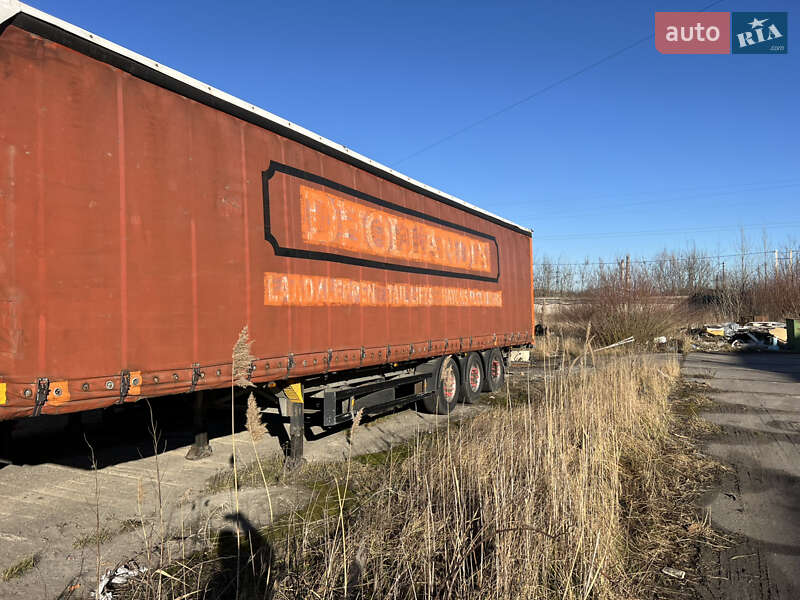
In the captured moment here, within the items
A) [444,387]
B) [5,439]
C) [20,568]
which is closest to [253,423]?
[20,568]

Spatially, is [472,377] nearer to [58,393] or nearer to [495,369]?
[495,369]

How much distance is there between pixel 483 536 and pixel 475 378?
764 centimetres

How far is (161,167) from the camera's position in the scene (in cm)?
410

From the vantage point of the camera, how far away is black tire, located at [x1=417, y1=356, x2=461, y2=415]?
8570 millimetres

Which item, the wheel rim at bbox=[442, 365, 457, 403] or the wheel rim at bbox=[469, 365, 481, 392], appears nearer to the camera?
the wheel rim at bbox=[442, 365, 457, 403]

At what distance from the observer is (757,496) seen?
186 inches

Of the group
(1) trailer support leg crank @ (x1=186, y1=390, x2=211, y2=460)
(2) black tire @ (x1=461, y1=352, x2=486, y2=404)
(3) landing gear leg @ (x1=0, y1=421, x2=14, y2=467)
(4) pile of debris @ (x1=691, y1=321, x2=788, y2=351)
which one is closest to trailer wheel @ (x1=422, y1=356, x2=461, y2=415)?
(2) black tire @ (x1=461, y1=352, x2=486, y2=404)

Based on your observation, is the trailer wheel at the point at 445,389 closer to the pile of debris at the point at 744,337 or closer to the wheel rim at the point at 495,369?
the wheel rim at the point at 495,369

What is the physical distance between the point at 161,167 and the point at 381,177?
3.47 m

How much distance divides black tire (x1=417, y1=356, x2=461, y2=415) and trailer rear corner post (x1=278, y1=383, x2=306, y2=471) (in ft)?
9.58

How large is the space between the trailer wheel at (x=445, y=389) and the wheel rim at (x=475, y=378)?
526 mm

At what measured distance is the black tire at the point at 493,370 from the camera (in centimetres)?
1096

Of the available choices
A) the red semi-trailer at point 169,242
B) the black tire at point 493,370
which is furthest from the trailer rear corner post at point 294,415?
the black tire at point 493,370

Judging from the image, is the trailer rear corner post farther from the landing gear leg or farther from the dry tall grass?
the landing gear leg
